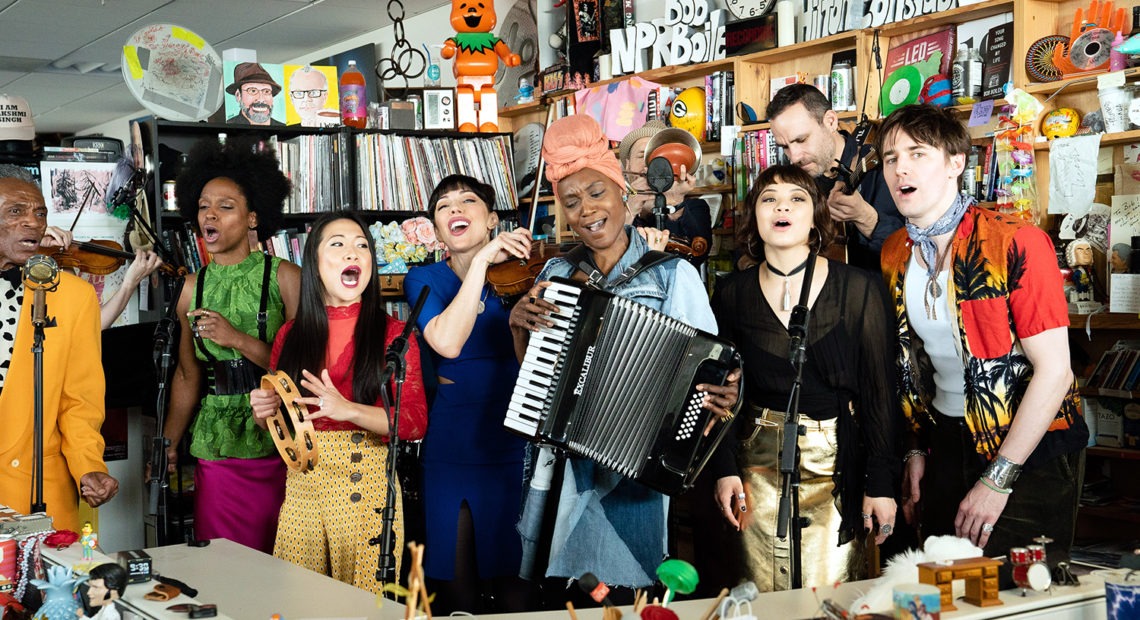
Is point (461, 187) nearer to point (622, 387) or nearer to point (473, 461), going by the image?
point (473, 461)

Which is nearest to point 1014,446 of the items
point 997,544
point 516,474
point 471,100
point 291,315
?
point 997,544

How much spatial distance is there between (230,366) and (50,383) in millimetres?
488

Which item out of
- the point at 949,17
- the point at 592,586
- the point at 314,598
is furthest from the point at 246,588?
the point at 949,17

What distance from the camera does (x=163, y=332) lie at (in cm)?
297

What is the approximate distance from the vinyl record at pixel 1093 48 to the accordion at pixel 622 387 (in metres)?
2.29

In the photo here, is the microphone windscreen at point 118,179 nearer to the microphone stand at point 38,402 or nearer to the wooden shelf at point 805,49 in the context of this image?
the microphone stand at point 38,402

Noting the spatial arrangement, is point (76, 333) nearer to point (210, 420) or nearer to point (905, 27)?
point (210, 420)

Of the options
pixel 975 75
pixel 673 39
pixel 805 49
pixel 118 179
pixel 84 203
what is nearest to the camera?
pixel 975 75

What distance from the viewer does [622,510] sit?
95.3 inches

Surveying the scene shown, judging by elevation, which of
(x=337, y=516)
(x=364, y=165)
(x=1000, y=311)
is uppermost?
(x=364, y=165)

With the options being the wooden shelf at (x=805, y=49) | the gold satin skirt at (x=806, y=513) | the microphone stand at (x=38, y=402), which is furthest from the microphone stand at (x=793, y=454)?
the wooden shelf at (x=805, y=49)

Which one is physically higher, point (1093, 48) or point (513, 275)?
point (1093, 48)

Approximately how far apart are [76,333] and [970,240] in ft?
7.58

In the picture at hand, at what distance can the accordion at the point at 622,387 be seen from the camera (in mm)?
2240
